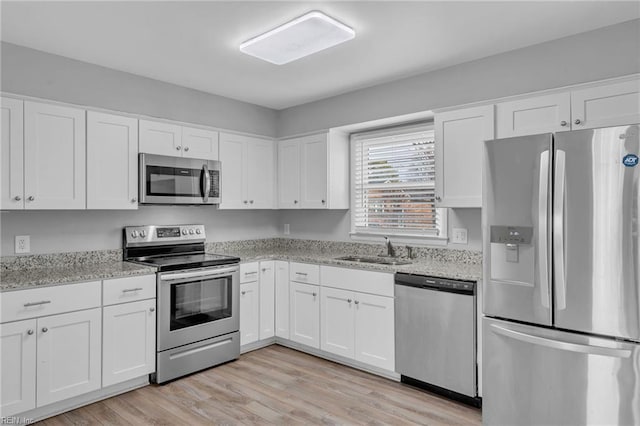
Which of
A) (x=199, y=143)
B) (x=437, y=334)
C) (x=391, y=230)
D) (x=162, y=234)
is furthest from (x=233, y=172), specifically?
(x=437, y=334)

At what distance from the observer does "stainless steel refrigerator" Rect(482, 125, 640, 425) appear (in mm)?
1959

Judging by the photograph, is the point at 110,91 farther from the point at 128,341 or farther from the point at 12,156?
the point at 128,341

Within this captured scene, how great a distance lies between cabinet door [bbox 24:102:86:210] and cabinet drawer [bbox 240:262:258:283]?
4.62 ft

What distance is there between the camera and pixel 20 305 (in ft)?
8.22

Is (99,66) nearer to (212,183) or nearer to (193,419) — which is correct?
(212,183)

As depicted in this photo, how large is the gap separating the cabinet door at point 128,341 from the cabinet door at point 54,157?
0.86m

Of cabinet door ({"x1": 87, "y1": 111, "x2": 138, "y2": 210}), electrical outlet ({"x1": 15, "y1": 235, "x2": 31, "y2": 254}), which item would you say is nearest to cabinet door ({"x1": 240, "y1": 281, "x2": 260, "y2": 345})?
cabinet door ({"x1": 87, "y1": 111, "x2": 138, "y2": 210})

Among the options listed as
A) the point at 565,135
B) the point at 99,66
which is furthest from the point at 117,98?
the point at 565,135

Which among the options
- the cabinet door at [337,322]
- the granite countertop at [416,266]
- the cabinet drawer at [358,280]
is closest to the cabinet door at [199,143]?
the granite countertop at [416,266]

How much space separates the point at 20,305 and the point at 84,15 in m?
1.81

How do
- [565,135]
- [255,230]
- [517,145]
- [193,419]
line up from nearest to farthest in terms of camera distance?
[565,135] → [517,145] → [193,419] → [255,230]

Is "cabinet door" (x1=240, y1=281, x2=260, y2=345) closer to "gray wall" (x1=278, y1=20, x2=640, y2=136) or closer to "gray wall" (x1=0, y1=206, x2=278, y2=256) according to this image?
"gray wall" (x1=0, y1=206, x2=278, y2=256)

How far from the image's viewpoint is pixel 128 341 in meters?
3.00

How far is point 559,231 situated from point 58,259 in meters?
3.44
